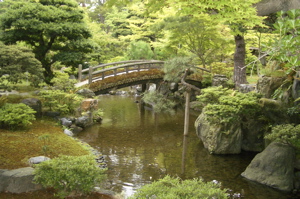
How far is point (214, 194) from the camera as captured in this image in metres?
5.55

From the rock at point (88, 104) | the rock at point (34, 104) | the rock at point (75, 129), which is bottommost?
the rock at point (75, 129)

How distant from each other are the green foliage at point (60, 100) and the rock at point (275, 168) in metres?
9.06

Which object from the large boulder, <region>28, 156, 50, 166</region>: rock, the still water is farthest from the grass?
the large boulder

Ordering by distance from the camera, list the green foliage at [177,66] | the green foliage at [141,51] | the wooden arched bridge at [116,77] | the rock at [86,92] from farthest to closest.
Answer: the green foliage at [141,51], the wooden arched bridge at [116,77], the rock at [86,92], the green foliage at [177,66]

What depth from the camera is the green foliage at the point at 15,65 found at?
12820 millimetres

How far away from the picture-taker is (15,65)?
13.0m

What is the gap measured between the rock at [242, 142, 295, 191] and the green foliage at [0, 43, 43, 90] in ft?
33.4

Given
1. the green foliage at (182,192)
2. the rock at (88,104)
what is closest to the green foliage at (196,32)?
the rock at (88,104)

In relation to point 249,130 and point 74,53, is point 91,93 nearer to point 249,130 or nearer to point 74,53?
point 74,53

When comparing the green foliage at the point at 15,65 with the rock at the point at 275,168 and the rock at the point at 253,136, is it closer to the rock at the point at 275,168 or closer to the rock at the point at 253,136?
the rock at the point at 253,136

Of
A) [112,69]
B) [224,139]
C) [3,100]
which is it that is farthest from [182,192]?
[112,69]

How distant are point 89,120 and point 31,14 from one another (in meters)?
6.60

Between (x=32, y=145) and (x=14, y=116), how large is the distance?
1.73 m

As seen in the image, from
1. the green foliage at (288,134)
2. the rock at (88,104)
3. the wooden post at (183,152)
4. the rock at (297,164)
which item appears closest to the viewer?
the green foliage at (288,134)
